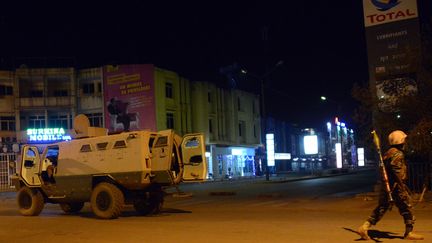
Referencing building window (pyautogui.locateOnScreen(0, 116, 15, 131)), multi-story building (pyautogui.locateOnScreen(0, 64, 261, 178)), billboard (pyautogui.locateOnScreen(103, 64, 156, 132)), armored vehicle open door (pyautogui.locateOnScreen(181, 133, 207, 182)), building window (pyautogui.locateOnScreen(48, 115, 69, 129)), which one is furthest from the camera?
building window (pyautogui.locateOnScreen(48, 115, 69, 129))

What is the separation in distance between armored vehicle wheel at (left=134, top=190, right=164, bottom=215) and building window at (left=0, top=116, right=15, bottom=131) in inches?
1477

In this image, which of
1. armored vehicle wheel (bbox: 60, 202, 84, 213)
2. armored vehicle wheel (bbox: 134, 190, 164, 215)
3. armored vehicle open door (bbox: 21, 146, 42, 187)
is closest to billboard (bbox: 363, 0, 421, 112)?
armored vehicle wheel (bbox: 134, 190, 164, 215)

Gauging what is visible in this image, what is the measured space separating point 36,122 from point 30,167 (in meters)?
35.4

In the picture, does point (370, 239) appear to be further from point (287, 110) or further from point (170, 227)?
point (287, 110)

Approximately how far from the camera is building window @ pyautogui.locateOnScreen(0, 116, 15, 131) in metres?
51.2

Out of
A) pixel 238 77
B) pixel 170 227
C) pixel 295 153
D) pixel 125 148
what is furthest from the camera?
pixel 295 153

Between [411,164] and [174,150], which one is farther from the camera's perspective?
[411,164]

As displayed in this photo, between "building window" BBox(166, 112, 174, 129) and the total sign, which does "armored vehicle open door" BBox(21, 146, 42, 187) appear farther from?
"building window" BBox(166, 112, 174, 129)

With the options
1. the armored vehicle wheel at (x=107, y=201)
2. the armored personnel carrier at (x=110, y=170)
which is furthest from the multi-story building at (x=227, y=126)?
the armored vehicle wheel at (x=107, y=201)

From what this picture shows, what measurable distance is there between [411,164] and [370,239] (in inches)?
470

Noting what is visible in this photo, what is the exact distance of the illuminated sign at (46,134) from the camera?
165ft

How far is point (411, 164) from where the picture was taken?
21328mm

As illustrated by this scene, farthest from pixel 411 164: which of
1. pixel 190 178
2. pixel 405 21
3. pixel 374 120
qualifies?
pixel 190 178

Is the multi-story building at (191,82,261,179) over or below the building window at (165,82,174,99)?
below
